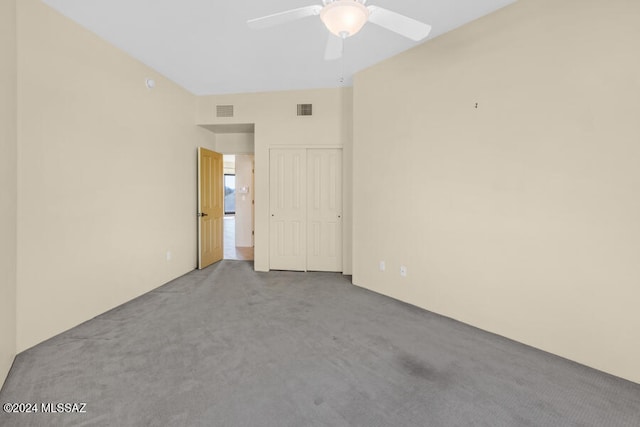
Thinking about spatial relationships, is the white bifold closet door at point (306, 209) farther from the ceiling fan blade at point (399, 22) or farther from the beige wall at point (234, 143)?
the ceiling fan blade at point (399, 22)

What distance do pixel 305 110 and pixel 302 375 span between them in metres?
3.94

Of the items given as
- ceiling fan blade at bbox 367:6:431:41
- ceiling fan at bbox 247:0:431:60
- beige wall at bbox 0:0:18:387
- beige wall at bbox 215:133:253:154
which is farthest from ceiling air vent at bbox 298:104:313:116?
beige wall at bbox 0:0:18:387

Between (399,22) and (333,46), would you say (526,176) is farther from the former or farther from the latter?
(333,46)

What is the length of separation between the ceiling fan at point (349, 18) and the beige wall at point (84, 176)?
205cm

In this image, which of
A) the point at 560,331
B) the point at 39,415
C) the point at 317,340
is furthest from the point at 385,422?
the point at 39,415

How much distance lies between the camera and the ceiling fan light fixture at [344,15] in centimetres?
172

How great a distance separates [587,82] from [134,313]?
184 inches

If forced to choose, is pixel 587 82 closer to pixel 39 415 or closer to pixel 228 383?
pixel 228 383

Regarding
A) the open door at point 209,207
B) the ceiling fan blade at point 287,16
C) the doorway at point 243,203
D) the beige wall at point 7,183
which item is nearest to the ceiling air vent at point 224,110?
the open door at point 209,207

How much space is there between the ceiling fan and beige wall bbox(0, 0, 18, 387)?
1831 millimetres

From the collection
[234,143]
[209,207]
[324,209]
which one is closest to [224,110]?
[234,143]

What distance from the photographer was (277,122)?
4.92 metres

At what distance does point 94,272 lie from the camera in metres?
3.08

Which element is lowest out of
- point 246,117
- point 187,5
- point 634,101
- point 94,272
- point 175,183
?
point 94,272
